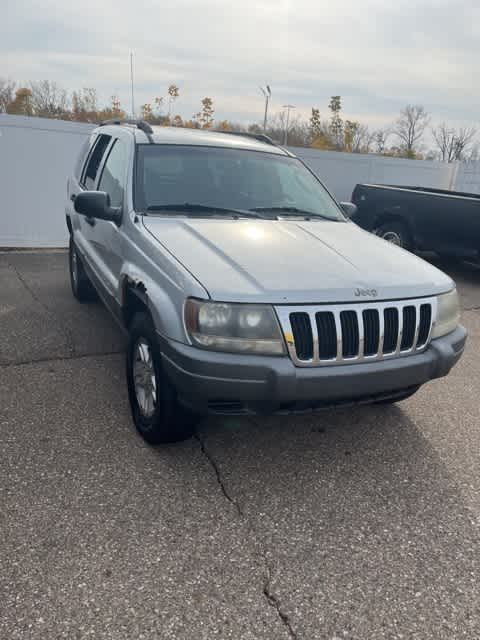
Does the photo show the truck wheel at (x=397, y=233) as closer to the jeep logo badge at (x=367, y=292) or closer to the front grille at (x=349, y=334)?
the jeep logo badge at (x=367, y=292)

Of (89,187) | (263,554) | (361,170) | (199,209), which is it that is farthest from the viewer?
(361,170)

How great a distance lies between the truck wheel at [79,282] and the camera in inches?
226

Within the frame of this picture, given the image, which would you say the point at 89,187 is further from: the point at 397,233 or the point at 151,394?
the point at 397,233

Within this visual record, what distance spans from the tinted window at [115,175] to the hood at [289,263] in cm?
59

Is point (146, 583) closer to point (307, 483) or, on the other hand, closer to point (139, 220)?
point (307, 483)

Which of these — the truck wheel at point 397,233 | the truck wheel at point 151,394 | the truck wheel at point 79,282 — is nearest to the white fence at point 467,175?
the truck wheel at point 397,233

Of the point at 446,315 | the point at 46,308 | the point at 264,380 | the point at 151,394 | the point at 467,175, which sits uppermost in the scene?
the point at 467,175

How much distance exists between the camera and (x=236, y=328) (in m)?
2.56

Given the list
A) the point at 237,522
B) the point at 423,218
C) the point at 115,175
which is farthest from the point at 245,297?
the point at 423,218

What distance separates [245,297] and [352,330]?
1.93ft

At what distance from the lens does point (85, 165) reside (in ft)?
17.6

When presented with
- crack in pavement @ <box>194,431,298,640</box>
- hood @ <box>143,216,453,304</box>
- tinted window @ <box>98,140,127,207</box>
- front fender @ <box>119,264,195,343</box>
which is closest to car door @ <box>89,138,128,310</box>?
tinted window @ <box>98,140,127,207</box>

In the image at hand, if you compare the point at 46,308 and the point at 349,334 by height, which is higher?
the point at 349,334

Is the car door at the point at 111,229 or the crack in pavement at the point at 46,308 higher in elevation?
the car door at the point at 111,229
